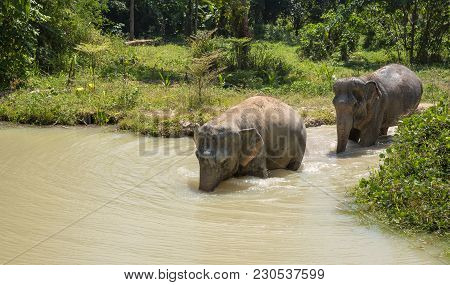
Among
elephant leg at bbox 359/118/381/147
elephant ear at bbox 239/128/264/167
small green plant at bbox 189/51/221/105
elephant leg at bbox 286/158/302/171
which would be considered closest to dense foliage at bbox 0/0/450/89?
small green plant at bbox 189/51/221/105

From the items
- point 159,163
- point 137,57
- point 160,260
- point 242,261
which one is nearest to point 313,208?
point 242,261

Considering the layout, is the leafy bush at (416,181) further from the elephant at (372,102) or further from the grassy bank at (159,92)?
the grassy bank at (159,92)

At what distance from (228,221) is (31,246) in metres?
2.56

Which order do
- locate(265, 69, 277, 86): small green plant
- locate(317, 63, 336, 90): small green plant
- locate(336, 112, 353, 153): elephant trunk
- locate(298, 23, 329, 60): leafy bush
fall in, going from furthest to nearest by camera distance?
locate(298, 23, 329, 60): leafy bush → locate(265, 69, 277, 86): small green plant → locate(317, 63, 336, 90): small green plant → locate(336, 112, 353, 153): elephant trunk

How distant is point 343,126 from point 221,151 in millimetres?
3640

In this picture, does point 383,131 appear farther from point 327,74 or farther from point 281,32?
point 281,32

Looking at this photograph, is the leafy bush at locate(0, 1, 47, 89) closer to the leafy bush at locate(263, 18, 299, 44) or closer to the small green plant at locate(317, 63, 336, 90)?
the small green plant at locate(317, 63, 336, 90)

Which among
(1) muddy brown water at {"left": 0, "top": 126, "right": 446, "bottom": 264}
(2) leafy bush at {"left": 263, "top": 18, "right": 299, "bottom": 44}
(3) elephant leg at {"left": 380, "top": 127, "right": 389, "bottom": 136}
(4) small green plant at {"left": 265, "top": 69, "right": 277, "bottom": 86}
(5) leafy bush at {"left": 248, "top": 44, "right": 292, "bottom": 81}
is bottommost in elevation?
(1) muddy brown water at {"left": 0, "top": 126, "right": 446, "bottom": 264}

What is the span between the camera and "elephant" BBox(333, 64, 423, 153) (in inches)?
459

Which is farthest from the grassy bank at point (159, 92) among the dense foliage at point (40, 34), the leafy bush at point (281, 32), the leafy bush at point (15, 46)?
the leafy bush at point (281, 32)

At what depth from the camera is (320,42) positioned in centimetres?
2569

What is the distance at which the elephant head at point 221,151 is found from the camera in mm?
8781

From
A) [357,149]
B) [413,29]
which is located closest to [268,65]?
[413,29]

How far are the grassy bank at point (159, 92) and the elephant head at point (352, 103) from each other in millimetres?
2659
